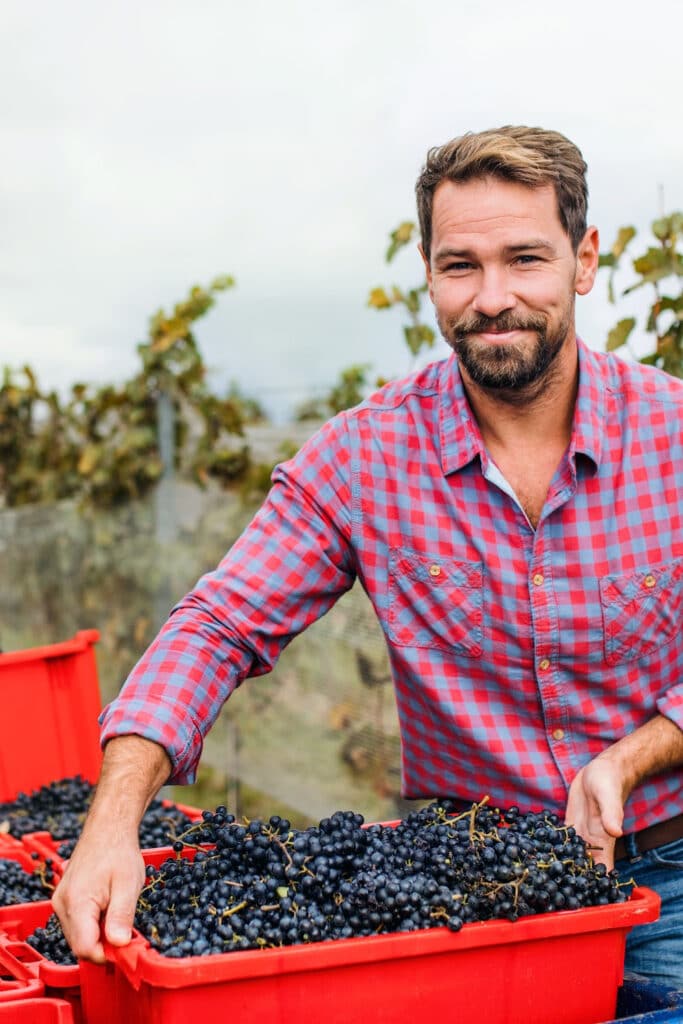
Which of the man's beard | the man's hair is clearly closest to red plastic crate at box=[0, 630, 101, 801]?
the man's beard

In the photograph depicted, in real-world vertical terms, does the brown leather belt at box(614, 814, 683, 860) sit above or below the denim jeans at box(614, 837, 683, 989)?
above

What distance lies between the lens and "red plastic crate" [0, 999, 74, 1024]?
1.64m

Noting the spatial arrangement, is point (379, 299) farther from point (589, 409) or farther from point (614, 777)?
point (614, 777)

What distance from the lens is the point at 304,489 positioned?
7.61ft

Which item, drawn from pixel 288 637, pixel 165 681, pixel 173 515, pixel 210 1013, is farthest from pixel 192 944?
pixel 173 515

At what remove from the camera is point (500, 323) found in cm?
219

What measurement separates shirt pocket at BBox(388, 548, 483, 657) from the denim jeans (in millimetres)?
475

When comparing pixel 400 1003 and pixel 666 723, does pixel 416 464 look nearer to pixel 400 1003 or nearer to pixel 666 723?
pixel 666 723

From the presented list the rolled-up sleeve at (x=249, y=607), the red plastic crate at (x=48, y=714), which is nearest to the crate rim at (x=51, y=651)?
the red plastic crate at (x=48, y=714)

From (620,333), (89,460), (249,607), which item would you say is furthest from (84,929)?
(89,460)

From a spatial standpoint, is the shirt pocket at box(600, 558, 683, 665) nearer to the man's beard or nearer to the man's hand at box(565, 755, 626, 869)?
the man's hand at box(565, 755, 626, 869)

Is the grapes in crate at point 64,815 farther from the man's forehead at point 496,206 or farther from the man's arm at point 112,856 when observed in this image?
the man's forehead at point 496,206

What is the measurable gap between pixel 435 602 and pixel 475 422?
0.35 meters

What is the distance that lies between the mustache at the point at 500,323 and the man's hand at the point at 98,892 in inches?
41.1
